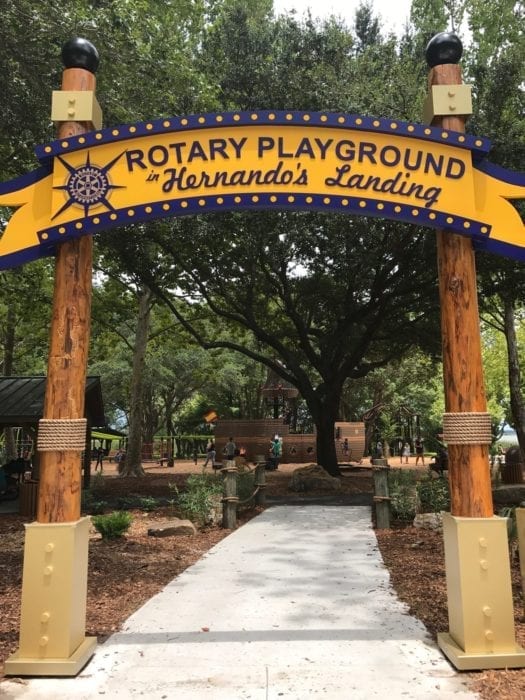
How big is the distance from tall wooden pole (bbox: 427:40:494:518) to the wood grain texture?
276 centimetres

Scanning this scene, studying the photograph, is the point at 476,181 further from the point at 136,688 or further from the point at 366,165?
the point at 136,688

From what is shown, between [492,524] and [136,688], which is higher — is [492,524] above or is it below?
above

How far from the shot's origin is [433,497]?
10164 mm

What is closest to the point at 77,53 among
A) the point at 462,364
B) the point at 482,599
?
the point at 462,364

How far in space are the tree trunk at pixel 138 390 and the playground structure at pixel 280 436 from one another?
6899 mm

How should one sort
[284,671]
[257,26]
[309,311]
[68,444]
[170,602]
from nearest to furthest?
[284,671] < [68,444] < [170,602] < [257,26] < [309,311]

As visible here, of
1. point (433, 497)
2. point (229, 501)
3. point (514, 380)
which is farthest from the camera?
point (514, 380)

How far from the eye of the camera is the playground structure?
91.1 ft

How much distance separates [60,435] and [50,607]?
116 cm

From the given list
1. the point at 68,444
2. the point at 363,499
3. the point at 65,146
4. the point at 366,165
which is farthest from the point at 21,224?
the point at 363,499

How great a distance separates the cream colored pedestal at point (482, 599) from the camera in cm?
380

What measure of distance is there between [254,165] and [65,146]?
1.48 meters

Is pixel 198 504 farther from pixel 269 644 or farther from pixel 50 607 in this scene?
pixel 50 607

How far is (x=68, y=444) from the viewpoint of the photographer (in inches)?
163
